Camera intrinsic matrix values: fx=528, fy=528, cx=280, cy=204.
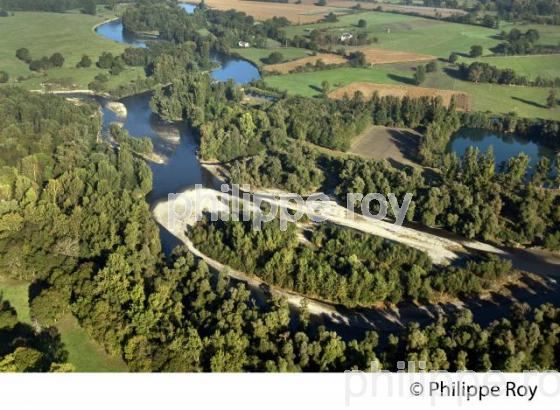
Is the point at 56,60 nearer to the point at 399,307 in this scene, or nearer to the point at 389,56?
the point at 389,56

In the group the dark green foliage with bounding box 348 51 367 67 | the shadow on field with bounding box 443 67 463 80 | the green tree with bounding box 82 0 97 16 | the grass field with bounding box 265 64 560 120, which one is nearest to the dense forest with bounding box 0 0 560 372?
the grass field with bounding box 265 64 560 120

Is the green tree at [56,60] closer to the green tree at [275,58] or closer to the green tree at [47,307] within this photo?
the green tree at [275,58]

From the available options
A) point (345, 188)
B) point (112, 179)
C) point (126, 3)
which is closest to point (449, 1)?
point (126, 3)

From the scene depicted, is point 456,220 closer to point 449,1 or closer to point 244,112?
point 244,112

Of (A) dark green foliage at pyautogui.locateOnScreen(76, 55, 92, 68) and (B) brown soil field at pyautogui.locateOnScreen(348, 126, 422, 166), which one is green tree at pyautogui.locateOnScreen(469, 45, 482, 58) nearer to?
(B) brown soil field at pyautogui.locateOnScreen(348, 126, 422, 166)

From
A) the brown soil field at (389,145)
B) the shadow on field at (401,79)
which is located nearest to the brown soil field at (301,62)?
the shadow on field at (401,79)

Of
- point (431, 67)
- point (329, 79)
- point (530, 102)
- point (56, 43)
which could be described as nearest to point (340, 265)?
point (530, 102)
